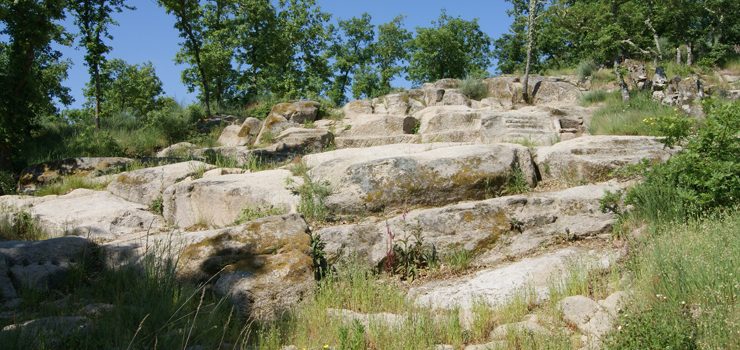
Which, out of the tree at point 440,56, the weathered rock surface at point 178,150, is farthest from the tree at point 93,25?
the tree at point 440,56

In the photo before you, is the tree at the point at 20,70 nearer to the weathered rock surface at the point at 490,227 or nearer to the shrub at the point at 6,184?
the shrub at the point at 6,184

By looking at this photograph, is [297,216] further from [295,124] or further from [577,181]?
[295,124]

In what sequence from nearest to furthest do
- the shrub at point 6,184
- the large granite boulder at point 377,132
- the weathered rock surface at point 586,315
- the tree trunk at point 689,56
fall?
the weathered rock surface at point 586,315 → the shrub at point 6,184 → the large granite boulder at point 377,132 → the tree trunk at point 689,56

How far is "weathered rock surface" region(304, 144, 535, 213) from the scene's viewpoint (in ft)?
25.6

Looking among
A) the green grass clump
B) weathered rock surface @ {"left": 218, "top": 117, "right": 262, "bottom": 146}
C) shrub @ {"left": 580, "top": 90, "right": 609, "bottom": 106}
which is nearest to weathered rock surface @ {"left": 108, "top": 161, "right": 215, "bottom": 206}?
the green grass clump

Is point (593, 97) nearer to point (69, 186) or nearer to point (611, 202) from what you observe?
point (611, 202)

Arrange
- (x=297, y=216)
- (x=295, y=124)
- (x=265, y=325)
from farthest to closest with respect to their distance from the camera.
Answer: (x=295, y=124)
(x=297, y=216)
(x=265, y=325)

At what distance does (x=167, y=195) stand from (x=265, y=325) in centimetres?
483

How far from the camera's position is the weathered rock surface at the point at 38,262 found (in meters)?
5.60

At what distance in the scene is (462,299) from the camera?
5766mm

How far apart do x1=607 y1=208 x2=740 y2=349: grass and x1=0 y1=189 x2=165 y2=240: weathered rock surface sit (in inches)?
254

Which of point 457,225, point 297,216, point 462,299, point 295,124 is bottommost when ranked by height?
point 462,299

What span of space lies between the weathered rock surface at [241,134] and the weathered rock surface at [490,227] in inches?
397

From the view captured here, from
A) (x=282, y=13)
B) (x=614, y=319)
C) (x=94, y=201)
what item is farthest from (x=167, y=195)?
(x=282, y=13)
